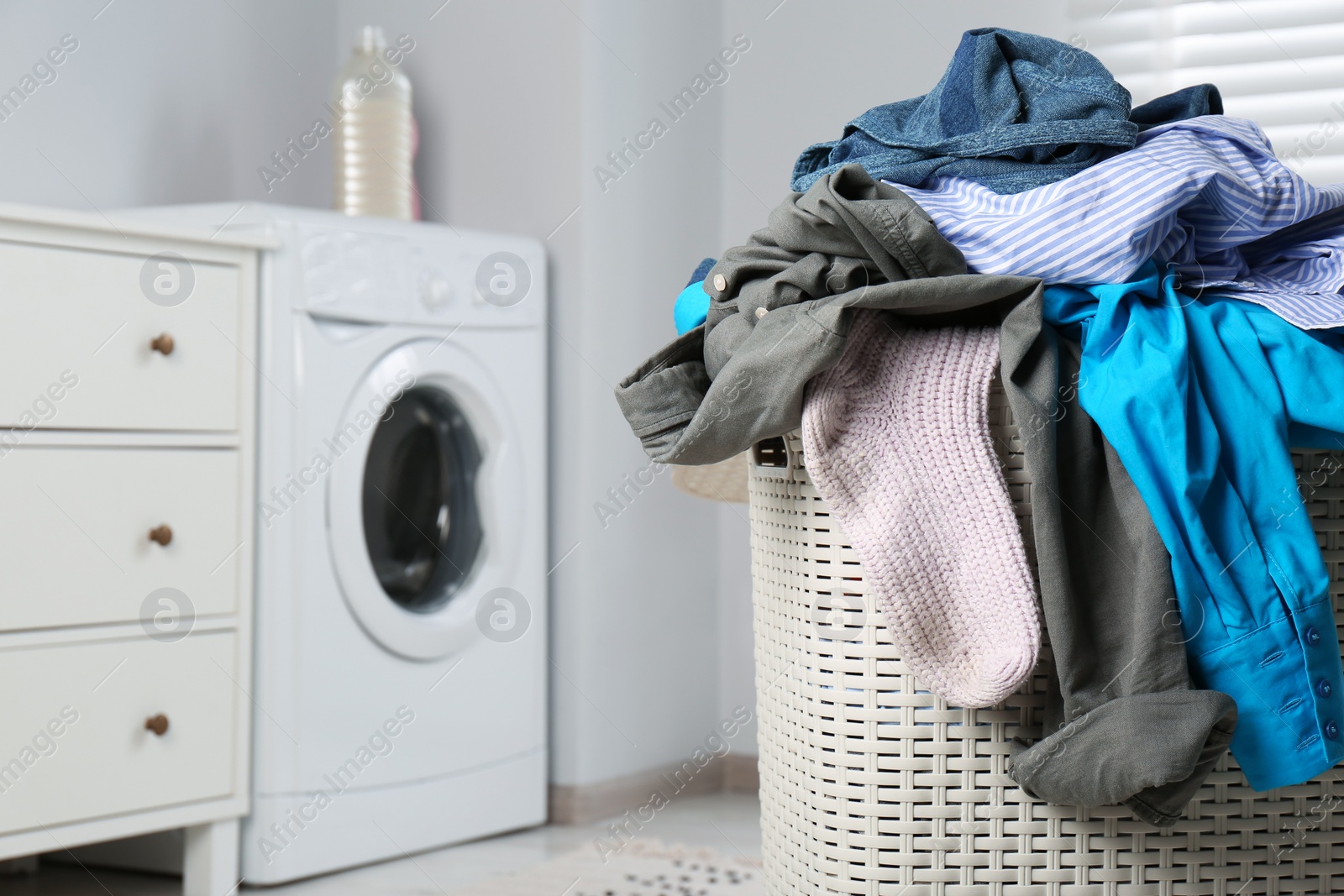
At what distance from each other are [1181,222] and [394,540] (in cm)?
124

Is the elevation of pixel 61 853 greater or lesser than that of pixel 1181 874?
lesser

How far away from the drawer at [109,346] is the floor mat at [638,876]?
69cm

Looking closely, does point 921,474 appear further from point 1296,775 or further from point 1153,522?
point 1296,775

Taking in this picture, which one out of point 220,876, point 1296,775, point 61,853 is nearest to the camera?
point 1296,775

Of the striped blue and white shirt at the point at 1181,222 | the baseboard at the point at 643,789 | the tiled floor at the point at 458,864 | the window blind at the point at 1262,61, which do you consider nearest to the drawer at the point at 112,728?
the tiled floor at the point at 458,864

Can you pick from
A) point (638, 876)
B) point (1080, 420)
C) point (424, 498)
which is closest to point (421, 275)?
point (424, 498)

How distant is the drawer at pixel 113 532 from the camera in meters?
1.36

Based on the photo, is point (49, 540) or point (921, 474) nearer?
point (921, 474)

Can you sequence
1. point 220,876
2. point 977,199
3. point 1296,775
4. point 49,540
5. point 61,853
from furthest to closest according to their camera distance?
point 61,853, point 220,876, point 49,540, point 977,199, point 1296,775

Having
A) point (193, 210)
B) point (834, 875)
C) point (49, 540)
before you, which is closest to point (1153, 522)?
point (834, 875)

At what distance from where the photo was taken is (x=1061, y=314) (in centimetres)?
81

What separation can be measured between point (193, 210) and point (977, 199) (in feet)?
3.75

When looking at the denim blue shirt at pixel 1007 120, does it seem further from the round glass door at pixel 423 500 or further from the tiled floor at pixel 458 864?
the tiled floor at pixel 458 864

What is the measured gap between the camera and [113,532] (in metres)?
1.45
